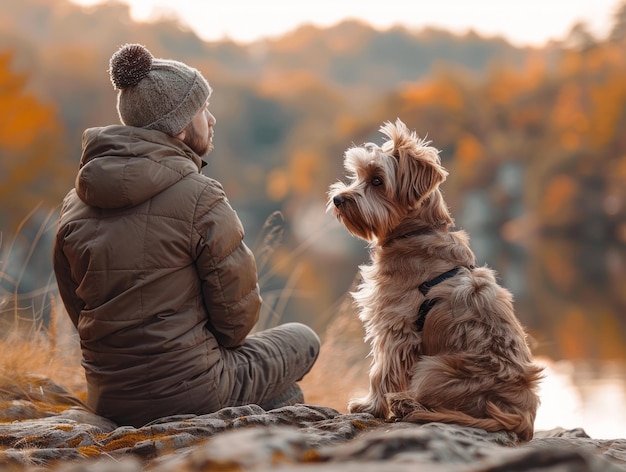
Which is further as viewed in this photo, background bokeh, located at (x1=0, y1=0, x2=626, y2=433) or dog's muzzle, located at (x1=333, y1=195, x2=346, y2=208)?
background bokeh, located at (x1=0, y1=0, x2=626, y2=433)

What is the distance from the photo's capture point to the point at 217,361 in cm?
421

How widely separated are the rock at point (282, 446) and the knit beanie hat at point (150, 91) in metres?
1.56

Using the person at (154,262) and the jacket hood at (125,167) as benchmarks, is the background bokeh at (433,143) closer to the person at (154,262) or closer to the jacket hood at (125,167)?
the person at (154,262)

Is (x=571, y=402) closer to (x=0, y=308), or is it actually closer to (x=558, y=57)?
(x=0, y=308)

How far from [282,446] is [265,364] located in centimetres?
235

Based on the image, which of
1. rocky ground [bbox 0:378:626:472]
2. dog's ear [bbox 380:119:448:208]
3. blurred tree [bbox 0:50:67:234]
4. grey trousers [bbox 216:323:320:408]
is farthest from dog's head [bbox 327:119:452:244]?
blurred tree [bbox 0:50:67:234]

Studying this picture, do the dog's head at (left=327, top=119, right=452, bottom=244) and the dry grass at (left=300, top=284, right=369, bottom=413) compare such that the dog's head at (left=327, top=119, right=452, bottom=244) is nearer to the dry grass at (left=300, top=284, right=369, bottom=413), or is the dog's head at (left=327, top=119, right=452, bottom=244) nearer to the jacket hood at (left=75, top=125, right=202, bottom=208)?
the jacket hood at (left=75, top=125, right=202, bottom=208)

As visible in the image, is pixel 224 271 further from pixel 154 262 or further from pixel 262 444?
pixel 262 444

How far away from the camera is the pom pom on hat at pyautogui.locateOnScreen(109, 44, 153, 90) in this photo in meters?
4.14

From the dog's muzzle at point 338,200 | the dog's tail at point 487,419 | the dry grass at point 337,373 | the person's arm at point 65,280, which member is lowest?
the person's arm at point 65,280

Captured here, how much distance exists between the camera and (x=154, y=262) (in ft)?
13.0

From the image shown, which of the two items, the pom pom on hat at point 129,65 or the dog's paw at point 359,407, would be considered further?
the dog's paw at point 359,407

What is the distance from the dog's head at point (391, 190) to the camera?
4371mm

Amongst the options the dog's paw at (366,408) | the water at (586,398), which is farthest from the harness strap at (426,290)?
the water at (586,398)
